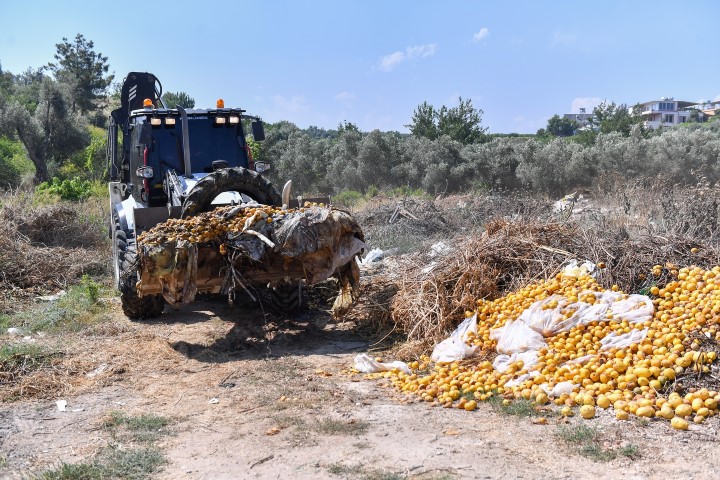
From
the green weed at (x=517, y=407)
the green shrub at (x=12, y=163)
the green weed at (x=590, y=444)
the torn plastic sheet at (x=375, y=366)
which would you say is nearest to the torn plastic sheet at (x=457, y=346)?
the torn plastic sheet at (x=375, y=366)

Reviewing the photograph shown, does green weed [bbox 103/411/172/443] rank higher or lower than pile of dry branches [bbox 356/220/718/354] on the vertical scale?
lower

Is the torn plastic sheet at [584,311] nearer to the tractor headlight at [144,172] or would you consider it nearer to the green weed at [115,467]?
the green weed at [115,467]

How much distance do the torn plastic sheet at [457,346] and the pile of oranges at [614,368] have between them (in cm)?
9

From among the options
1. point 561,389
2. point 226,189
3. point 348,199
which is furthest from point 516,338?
point 348,199

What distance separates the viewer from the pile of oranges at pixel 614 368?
4.75 m

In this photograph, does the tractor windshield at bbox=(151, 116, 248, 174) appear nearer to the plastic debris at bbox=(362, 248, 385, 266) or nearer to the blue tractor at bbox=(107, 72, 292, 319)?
the blue tractor at bbox=(107, 72, 292, 319)

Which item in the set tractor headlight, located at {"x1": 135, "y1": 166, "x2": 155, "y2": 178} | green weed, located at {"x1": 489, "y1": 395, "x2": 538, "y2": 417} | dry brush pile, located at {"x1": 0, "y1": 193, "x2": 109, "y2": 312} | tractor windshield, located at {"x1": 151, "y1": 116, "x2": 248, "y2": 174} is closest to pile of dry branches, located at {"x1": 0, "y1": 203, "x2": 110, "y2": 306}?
dry brush pile, located at {"x1": 0, "y1": 193, "x2": 109, "y2": 312}

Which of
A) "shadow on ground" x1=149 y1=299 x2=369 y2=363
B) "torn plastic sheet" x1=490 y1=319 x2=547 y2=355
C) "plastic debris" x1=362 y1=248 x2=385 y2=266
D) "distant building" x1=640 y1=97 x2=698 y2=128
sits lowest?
"shadow on ground" x1=149 y1=299 x2=369 y2=363

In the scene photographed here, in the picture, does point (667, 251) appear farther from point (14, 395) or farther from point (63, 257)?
point (63, 257)

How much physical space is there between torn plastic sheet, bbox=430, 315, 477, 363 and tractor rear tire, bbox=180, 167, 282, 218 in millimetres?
2706

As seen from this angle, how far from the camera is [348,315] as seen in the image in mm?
8227

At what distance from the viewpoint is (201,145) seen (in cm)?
902

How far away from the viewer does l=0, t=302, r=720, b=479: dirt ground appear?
399 cm

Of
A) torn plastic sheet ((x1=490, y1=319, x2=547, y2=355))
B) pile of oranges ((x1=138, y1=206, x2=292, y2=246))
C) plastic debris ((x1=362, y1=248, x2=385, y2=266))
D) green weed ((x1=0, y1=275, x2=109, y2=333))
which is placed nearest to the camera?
torn plastic sheet ((x1=490, y1=319, x2=547, y2=355))
